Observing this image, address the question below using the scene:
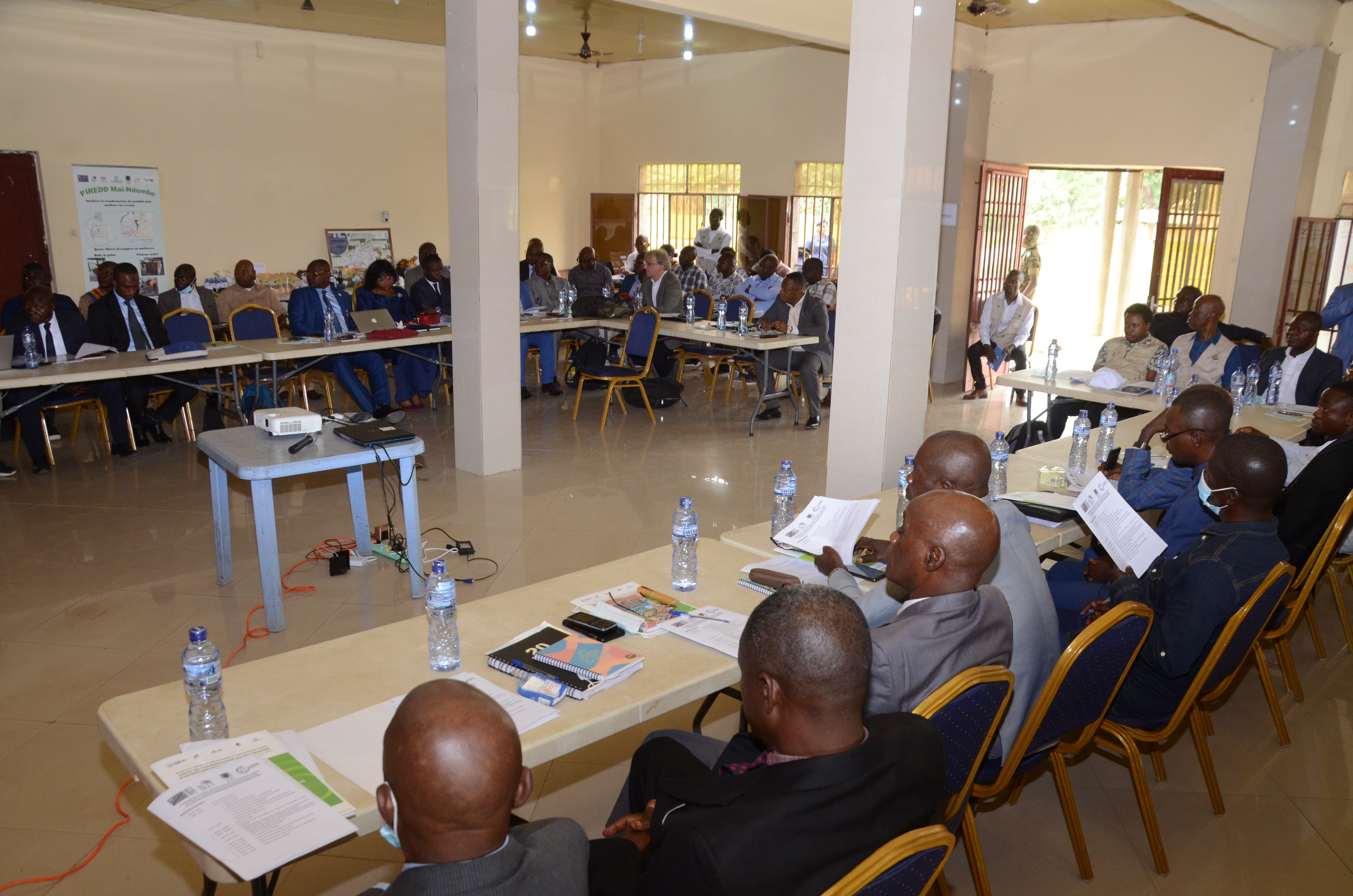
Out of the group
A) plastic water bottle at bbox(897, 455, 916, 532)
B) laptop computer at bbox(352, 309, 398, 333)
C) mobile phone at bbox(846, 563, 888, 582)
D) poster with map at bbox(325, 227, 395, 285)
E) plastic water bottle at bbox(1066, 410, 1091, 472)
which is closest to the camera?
mobile phone at bbox(846, 563, 888, 582)

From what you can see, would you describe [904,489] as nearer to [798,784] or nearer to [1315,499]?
[1315,499]

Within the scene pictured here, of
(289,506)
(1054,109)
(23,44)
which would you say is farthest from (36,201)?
(1054,109)

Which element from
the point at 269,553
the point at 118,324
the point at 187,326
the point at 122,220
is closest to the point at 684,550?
the point at 269,553

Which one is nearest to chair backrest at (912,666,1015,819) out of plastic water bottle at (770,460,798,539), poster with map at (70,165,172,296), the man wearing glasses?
plastic water bottle at (770,460,798,539)

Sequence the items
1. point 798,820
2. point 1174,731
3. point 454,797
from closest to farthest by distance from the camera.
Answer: point 454,797 → point 798,820 → point 1174,731

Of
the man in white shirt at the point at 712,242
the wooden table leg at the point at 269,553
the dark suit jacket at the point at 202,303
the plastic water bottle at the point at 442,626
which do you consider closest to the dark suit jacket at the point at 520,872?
the plastic water bottle at the point at 442,626

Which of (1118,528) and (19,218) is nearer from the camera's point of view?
(1118,528)

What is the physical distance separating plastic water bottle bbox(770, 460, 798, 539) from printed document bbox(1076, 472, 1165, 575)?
3.28 ft

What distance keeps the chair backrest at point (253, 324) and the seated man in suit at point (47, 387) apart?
0.96m

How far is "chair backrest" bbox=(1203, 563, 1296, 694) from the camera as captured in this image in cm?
255

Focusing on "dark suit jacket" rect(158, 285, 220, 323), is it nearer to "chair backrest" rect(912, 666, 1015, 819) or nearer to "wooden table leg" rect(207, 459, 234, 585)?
"wooden table leg" rect(207, 459, 234, 585)

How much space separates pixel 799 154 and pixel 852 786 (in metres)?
11.5

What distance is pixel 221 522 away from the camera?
440 cm

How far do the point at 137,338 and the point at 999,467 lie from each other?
21.0 ft
